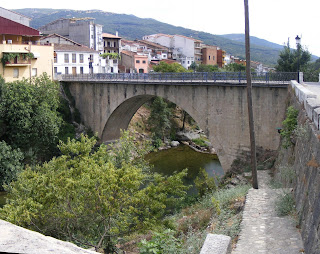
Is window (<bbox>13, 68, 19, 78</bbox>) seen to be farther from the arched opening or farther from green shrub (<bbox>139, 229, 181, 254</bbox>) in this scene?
green shrub (<bbox>139, 229, 181, 254</bbox>)

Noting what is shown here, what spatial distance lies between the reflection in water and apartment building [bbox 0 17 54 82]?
43.4 feet

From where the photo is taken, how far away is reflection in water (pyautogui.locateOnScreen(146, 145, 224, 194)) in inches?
1222

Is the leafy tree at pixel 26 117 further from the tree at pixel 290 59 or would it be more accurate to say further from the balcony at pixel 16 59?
the tree at pixel 290 59

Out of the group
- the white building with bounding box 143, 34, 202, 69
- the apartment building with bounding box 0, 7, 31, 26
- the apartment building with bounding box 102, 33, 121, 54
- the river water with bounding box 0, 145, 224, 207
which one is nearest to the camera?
the river water with bounding box 0, 145, 224, 207

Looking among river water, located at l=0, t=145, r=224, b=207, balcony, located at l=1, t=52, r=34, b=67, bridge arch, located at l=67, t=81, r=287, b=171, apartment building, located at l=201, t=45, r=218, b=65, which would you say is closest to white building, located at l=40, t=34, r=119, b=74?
balcony, located at l=1, t=52, r=34, b=67

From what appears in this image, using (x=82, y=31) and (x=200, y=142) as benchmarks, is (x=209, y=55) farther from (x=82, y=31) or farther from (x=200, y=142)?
(x=200, y=142)

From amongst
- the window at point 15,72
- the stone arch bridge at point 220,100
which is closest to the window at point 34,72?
the window at point 15,72

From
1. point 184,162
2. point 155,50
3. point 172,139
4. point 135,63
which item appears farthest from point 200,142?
point 155,50

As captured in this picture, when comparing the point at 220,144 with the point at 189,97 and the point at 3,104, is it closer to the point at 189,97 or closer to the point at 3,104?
the point at 189,97

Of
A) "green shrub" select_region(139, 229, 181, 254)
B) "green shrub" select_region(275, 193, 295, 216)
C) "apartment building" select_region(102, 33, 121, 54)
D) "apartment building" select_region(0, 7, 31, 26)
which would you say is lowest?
"green shrub" select_region(139, 229, 181, 254)

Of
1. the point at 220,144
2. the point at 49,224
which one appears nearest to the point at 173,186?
the point at 49,224

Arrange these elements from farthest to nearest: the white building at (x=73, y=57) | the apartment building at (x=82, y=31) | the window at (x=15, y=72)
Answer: the apartment building at (x=82, y=31)
the white building at (x=73, y=57)
the window at (x=15, y=72)

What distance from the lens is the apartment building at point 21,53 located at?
1292 inches

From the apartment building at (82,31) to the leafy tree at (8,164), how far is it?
1326 inches
